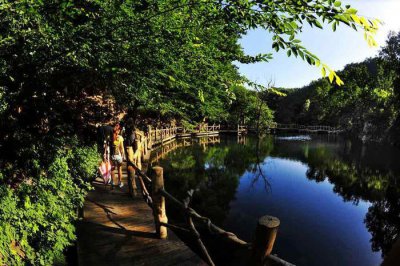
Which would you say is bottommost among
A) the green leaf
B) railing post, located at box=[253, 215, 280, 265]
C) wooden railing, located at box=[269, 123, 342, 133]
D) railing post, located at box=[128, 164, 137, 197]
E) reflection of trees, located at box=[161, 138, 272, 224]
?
reflection of trees, located at box=[161, 138, 272, 224]

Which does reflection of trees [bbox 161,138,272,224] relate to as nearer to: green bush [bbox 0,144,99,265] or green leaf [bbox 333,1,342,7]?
green bush [bbox 0,144,99,265]

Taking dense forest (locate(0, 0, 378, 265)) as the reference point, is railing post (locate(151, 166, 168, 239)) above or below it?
below

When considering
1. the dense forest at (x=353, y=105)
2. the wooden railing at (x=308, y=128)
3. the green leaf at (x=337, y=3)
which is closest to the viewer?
the green leaf at (x=337, y=3)

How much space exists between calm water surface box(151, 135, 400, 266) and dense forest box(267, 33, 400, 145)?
20.2 metres

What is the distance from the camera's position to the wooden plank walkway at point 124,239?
14.9ft

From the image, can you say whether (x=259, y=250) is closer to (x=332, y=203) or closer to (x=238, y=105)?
(x=332, y=203)

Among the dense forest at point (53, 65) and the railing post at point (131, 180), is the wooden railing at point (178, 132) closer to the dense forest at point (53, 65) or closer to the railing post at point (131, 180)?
the railing post at point (131, 180)

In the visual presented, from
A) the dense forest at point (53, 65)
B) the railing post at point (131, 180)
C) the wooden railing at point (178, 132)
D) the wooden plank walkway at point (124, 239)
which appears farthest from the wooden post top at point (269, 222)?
the wooden railing at point (178, 132)

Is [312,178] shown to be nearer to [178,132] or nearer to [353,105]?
[178,132]

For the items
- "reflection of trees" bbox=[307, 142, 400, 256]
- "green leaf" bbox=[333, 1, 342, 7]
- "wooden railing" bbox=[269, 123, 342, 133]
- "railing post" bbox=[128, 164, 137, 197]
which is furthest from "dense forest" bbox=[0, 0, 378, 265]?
"wooden railing" bbox=[269, 123, 342, 133]

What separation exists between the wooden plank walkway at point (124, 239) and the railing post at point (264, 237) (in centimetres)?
210

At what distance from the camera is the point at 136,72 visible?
4.44m

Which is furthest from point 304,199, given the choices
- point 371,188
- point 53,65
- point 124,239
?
point 53,65

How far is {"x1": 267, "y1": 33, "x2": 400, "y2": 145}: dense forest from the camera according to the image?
4478 cm
